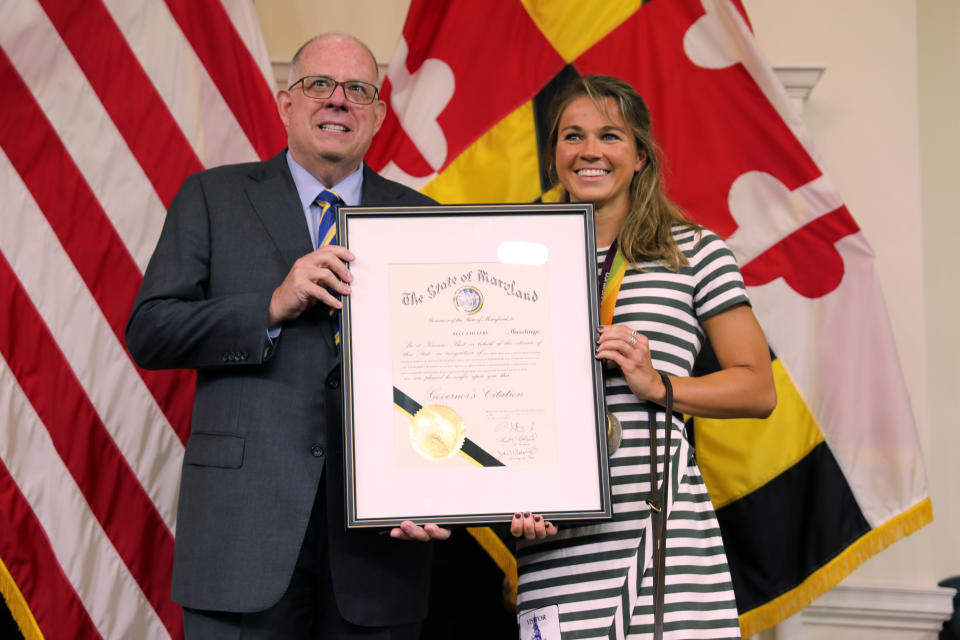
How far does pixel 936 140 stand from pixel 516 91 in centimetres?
140

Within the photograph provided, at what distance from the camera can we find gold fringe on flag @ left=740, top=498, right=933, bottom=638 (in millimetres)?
2320

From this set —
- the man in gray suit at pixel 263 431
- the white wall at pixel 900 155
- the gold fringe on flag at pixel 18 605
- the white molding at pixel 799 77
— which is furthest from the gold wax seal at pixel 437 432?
the white molding at pixel 799 77

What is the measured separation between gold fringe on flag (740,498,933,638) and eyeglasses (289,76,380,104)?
67.8 inches

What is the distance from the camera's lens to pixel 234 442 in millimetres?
1478

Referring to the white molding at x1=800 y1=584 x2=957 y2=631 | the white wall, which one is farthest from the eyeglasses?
the white molding at x1=800 y1=584 x2=957 y2=631

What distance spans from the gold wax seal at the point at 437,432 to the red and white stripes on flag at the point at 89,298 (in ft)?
3.43

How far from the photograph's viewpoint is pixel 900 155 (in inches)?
105

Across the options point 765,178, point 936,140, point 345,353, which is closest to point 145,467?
point 345,353

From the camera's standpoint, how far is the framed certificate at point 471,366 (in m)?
1.40

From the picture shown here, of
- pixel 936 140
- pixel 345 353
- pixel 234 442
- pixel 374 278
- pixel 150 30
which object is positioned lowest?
pixel 234 442

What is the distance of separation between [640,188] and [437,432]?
0.69 meters

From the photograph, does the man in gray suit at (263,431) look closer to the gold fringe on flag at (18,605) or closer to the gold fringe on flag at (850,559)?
the gold fringe on flag at (18,605)

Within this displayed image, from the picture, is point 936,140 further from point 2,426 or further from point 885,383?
point 2,426

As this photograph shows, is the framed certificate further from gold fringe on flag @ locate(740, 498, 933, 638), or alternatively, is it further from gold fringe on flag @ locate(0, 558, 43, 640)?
gold fringe on flag @ locate(740, 498, 933, 638)
